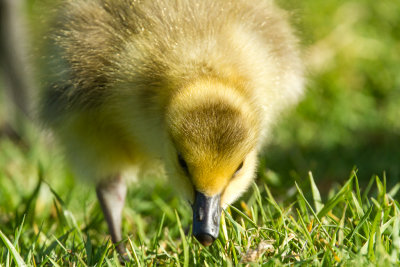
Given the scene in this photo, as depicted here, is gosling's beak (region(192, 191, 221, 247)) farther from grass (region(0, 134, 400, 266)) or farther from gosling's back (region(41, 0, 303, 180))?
gosling's back (region(41, 0, 303, 180))

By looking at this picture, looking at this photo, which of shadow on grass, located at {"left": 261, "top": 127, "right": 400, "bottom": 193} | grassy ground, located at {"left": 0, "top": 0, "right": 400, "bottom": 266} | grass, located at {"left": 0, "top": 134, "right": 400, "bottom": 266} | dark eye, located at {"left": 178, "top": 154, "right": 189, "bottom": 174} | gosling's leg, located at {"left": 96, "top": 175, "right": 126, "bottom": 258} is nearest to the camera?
grass, located at {"left": 0, "top": 134, "right": 400, "bottom": 266}

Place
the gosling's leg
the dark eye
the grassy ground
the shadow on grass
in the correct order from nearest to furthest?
1. the grassy ground
2. the dark eye
3. the gosling's leg
4. the shadow on grass

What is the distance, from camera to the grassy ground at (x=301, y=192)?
1995 millimetres

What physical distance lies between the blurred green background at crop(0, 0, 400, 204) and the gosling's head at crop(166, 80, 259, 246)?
716 mm

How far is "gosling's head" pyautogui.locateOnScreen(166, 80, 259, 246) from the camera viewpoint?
202 centimetres

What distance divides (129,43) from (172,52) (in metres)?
0.18

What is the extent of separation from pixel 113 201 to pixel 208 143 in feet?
2.93

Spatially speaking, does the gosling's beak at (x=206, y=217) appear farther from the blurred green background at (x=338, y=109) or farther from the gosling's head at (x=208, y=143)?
the blurred green background at (x=338, y=109)

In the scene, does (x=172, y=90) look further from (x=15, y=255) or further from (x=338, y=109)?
(x=338, y=109)

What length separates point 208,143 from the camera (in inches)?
79.2

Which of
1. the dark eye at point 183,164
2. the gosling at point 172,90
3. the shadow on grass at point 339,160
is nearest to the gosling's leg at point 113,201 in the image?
the gosling at point 172,90

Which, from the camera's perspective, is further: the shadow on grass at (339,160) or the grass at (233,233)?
the shadow on grass at (339,160)

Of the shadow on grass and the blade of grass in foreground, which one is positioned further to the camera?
the shadow on grass

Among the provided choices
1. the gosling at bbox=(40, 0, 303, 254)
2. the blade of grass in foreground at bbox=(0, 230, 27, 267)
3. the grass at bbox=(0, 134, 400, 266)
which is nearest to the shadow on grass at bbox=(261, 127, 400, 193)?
the grass at bbox=(0, 134, 400, 266)
